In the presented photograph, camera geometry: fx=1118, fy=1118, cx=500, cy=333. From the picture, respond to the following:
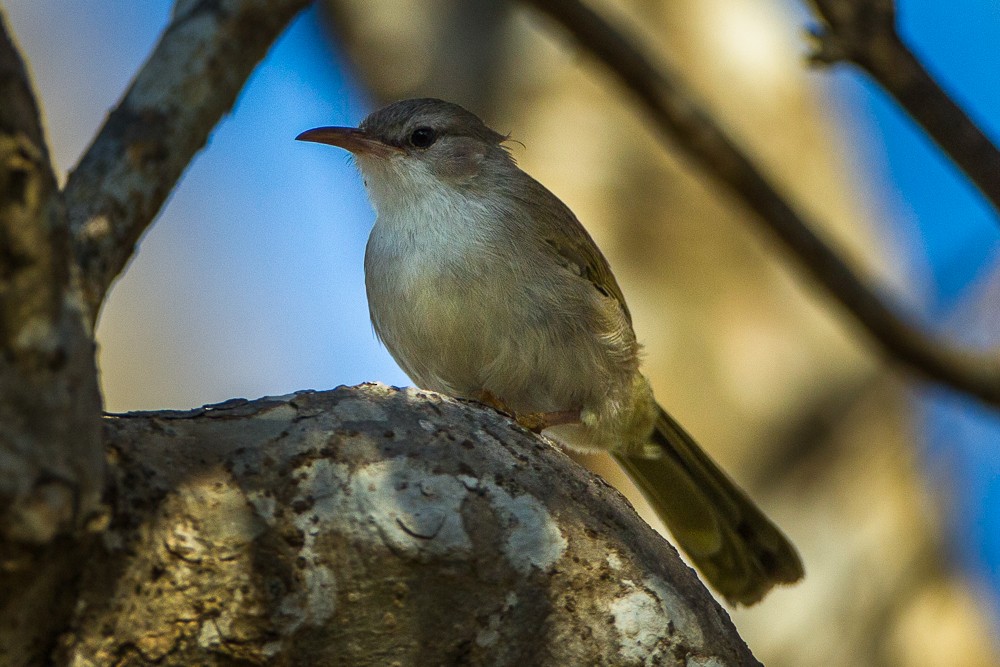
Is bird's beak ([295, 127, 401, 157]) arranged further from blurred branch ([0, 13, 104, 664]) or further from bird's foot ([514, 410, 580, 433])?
blurred branch ([0, 13, 104, 664])

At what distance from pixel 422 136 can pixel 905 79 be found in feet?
7.19

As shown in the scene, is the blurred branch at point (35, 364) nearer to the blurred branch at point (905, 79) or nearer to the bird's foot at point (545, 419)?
the bird's foot at point (545, 419)

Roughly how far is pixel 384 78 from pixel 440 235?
338 cm

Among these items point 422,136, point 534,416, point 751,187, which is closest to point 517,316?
point 534,416

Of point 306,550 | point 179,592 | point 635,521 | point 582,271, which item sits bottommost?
point 179,592

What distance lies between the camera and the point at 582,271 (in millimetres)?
4602

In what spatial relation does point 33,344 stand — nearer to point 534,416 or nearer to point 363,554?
point 363,554

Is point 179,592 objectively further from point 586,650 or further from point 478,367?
point 478,367

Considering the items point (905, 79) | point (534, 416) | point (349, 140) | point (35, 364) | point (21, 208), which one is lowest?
point (35, 364)

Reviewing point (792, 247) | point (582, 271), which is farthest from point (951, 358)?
point (582, 271)

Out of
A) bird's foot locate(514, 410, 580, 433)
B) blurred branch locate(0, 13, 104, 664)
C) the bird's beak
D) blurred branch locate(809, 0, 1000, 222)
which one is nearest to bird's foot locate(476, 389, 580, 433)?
bird's foot locate(514, 410, 580, 433)

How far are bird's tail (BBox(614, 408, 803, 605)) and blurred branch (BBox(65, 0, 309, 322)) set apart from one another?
8.66ft

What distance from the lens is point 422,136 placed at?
490 centimetres

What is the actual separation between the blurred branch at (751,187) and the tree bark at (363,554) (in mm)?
1845
